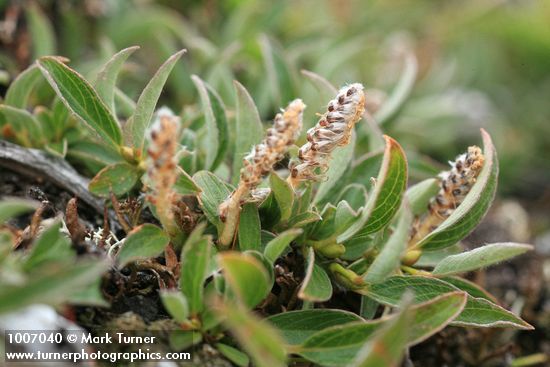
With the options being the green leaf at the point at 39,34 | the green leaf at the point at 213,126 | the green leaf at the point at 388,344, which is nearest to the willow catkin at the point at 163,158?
the green leaf at the point at 213,126

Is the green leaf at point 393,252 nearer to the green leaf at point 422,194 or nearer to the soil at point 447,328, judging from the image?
the soil at point 447,328

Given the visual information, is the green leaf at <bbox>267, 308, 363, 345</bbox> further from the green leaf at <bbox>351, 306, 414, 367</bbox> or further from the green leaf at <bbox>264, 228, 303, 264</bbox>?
the green leaf at <bbox>351, 306, 414, 367</bbox>

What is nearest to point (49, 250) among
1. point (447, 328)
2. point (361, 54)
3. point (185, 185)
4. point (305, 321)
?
point (185, 185)

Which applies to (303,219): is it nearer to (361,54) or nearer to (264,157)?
(264,157)

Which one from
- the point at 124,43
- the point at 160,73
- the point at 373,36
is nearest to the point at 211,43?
the point at 124,43

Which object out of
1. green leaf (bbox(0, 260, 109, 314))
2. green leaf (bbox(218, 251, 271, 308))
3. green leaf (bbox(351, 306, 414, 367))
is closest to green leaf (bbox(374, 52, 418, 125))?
green leaf (bbox(218, 251, 271, 308))
